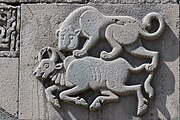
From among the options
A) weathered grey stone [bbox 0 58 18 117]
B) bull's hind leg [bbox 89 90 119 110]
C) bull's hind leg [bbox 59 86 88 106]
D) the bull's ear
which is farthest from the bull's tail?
weathered grey stone [bbox 0 58 18 117]

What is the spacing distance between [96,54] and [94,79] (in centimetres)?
12

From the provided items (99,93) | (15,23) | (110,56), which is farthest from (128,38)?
(15,23)

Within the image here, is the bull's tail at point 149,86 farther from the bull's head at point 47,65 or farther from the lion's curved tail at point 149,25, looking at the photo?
the bull's head at point 47,65

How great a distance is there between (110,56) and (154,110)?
0.31 metres

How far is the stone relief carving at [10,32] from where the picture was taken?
2680mm

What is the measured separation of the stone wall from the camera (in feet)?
8.45

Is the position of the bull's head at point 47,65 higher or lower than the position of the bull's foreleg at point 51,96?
higher

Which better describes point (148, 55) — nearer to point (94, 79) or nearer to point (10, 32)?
point (94, 79)

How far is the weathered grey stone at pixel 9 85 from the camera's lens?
8.67 ft

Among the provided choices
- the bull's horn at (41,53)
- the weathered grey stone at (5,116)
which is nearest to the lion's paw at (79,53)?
the bull's horn at (41,53)

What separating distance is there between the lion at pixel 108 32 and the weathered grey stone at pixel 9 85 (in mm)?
251

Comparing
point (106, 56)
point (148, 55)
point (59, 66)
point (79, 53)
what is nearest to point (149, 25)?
point (148, 55)

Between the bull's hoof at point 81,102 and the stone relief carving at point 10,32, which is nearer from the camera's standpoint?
the bull's hoof at point 81,102

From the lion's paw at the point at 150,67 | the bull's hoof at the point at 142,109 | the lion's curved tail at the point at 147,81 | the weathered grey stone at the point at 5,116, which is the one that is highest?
the lion's paw at the point at 150,67
